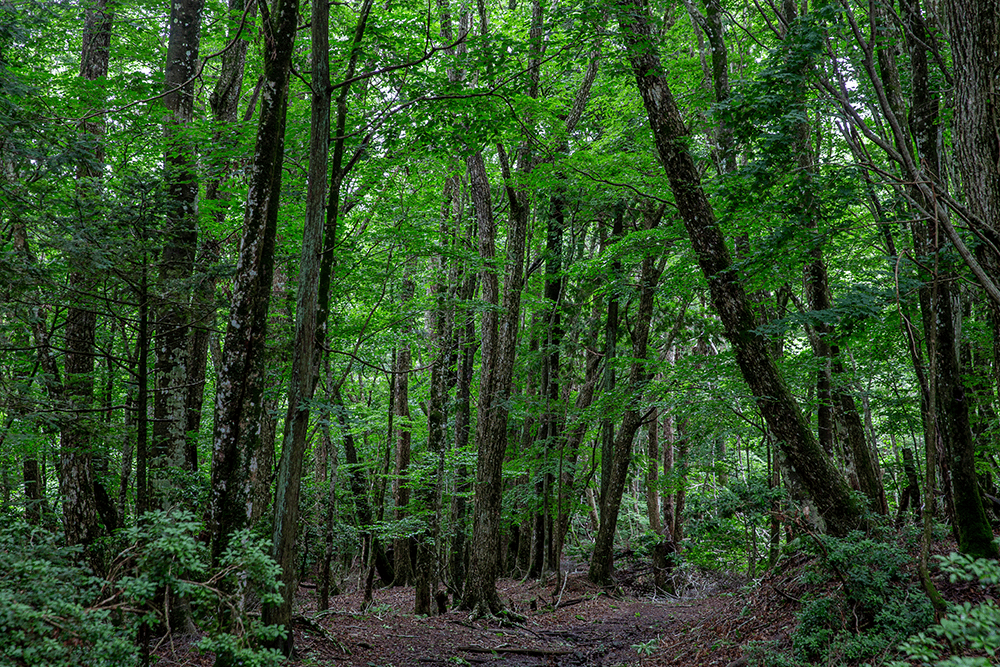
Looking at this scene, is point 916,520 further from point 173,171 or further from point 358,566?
point 358,566

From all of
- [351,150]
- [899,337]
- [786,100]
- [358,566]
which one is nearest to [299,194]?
[351,150]

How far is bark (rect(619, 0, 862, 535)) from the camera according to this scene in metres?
7.48

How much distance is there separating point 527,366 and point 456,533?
592 centimetres

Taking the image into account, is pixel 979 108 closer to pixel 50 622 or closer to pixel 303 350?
pixel 303 350

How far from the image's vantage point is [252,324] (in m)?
6.12

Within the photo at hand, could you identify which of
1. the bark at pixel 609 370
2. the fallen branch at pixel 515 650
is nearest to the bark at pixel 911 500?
the fallen branch at pixel 515 650

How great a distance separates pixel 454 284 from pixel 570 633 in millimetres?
6788

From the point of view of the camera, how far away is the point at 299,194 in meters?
9.08

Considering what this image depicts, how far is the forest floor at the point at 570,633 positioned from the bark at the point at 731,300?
54.4 inches

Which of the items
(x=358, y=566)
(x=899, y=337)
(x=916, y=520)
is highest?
(x=899, y=337)

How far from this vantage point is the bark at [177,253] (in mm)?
7777

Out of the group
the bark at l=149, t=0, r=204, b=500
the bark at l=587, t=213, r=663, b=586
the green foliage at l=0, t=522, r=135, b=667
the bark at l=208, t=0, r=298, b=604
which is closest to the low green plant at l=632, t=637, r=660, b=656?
the bark at l=587, t=213, r=663, b=586

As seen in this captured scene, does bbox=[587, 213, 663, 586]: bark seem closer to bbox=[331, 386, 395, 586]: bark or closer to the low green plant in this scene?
the low green plant

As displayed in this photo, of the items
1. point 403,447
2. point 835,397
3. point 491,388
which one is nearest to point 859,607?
point 835,397
